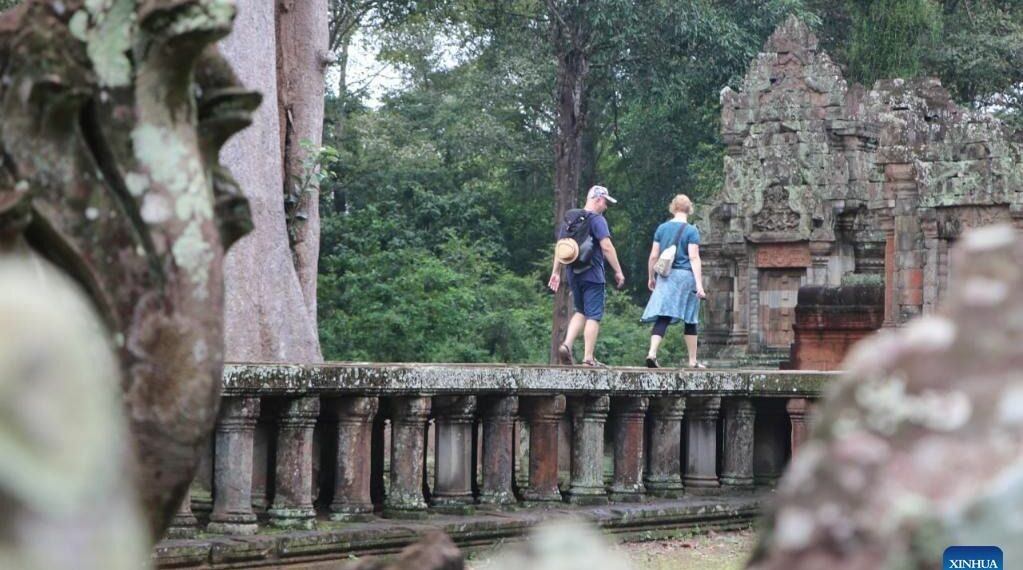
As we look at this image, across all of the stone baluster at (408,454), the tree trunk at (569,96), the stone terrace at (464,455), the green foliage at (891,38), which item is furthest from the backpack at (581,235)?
the green foliage at (891,38)

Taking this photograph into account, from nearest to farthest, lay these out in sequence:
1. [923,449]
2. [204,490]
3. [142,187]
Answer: [923,449] < [142,187] < [204,490]

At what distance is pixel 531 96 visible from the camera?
134 feet

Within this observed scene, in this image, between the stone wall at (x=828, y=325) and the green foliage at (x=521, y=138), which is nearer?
the stone wall at (x=828, y=325)

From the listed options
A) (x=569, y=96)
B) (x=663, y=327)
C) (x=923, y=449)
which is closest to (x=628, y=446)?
(x=663, y=327)

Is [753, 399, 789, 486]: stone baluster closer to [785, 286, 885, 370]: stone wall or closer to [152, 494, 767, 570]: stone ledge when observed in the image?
[152, 494, 767, 570]: stone ledge

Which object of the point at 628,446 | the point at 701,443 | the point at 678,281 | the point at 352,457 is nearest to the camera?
the point at 352,457

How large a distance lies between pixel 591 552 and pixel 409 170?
34.7m

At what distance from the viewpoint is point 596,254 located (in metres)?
12.6

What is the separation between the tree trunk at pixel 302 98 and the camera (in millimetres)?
12453

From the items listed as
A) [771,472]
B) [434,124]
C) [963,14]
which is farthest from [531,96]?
[771,472]

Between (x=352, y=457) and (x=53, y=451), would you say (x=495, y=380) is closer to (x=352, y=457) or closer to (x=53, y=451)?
(x=352, y=457)

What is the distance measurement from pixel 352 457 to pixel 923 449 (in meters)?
7.08

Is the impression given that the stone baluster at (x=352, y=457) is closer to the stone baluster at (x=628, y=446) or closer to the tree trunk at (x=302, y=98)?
the stone baluster at (x=628, y=446)

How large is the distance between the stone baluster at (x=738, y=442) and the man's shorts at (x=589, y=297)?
1.75 metres
